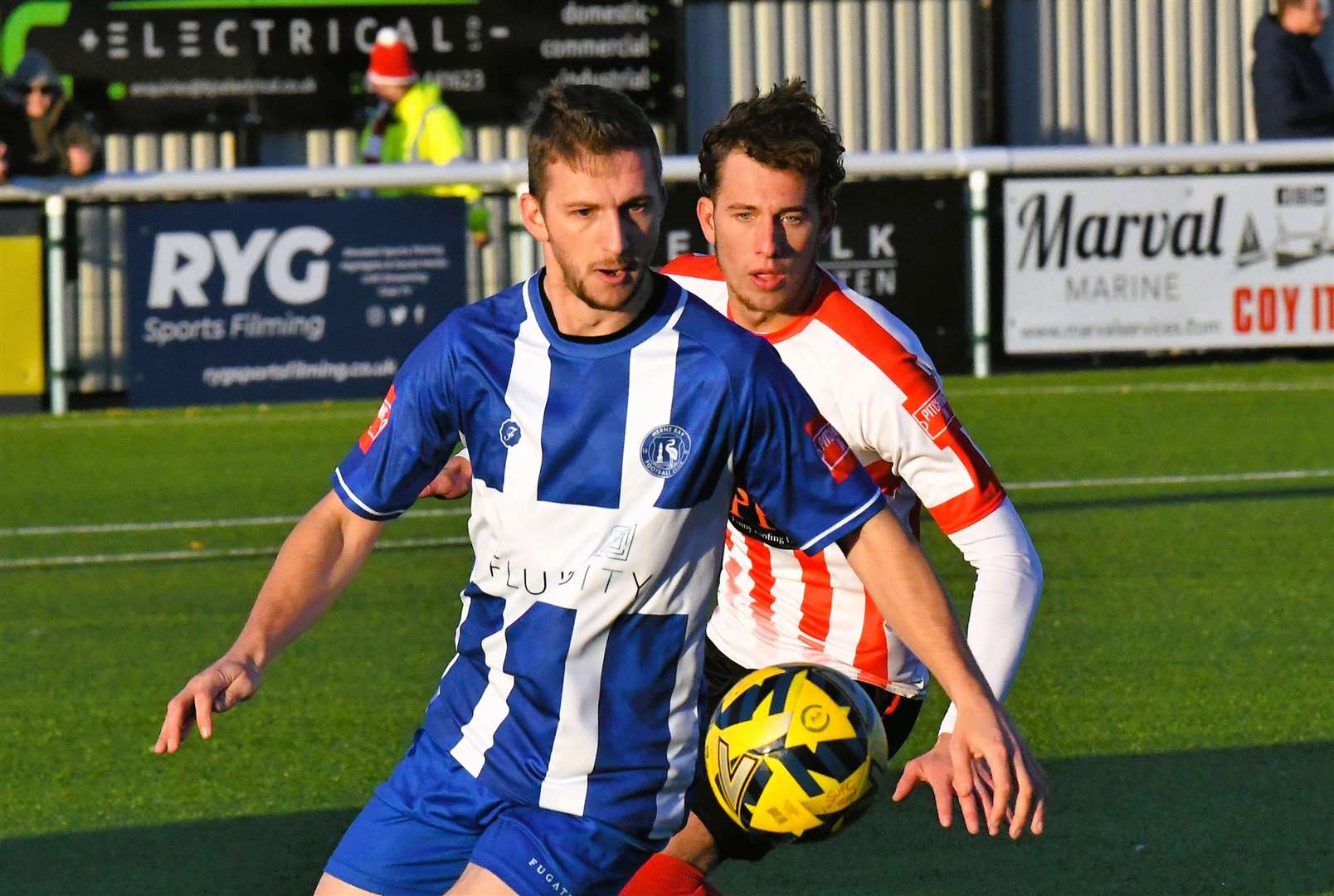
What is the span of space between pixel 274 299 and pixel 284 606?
10.8 m

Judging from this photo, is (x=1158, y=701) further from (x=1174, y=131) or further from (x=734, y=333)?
(x=1174, y=131)

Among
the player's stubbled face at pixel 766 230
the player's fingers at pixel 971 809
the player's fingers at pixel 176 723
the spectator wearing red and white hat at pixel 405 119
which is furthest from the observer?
the spectator wearing red and white hat at pixel 405 119

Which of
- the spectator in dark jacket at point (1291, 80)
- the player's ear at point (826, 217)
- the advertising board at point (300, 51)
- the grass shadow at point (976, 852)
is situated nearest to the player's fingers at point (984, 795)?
the player's ear at point (826, 217)

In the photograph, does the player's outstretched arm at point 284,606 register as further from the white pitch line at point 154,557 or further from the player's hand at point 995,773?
the white pitch line at point 154,557

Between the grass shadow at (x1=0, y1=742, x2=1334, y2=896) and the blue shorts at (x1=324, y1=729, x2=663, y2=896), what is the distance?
1508 millimetres

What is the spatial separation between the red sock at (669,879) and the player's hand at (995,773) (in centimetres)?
100

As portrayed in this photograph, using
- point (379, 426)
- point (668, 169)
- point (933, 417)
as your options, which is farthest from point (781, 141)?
point (668, 169)

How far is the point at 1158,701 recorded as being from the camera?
7066mm

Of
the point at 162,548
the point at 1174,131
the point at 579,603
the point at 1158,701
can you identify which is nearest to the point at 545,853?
the point at 579,603

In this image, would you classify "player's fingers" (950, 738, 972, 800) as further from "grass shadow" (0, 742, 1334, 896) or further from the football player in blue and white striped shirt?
"grass shadow" (0, 742, 1334, 896)

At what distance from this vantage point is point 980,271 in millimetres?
15055

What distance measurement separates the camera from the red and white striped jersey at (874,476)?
4.53 m

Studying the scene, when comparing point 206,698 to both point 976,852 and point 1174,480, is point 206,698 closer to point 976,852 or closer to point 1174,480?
point 976,852

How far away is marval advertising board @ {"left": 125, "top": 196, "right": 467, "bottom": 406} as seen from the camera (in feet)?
47.7
